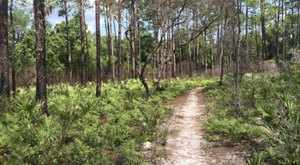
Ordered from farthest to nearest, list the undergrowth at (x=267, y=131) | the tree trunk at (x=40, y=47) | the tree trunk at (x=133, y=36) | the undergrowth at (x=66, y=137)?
1. the tree trunk at (x=133, y=36)
2. the tree trunk at (x=40, y=47)
3. the undergrowth at (x=66, y=137)
4. the undergrowth at (x=267, y=131)

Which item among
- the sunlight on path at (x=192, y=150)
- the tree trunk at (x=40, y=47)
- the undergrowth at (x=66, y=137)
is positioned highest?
the tree trunk at (x=40, y=47)

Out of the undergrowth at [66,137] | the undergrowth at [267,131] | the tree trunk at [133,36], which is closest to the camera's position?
the undergrowth at [267,131]

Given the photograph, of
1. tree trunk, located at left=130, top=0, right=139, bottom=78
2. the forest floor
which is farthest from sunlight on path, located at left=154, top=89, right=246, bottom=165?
tree trunk, located at left=130, top=0, right=139, bottom=78

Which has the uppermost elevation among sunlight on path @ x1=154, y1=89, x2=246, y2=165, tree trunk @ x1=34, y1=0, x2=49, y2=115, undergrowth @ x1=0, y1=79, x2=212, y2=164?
tree trunk @ x1=34, y1=0, x2=49, y2=115

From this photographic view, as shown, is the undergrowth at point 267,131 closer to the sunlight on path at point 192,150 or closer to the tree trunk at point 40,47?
the sunlight on path at point 192,150

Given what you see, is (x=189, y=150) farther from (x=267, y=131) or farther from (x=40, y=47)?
(x=40, y=47)

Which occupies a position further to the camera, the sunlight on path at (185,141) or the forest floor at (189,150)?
the sunlight on path at (185,141)

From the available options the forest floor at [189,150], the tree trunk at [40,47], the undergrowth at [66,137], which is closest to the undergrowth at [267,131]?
the forest floor at [189,150]

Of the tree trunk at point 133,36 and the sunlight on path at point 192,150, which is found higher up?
the tree trunk at point 133,36

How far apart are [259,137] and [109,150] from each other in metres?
4.23

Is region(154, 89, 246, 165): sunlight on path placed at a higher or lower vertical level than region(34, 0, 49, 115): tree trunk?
lower

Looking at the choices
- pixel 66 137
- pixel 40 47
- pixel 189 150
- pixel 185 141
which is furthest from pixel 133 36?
pixel 189 150

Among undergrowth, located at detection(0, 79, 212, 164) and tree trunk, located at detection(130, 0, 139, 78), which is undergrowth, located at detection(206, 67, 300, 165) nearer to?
undergrowth, located at detection(0, 79, 212, 164)

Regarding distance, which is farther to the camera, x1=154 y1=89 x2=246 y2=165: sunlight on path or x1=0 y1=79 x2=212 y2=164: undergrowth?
x1=154 y1=89 x2=246 y2=165: sunlight on path
